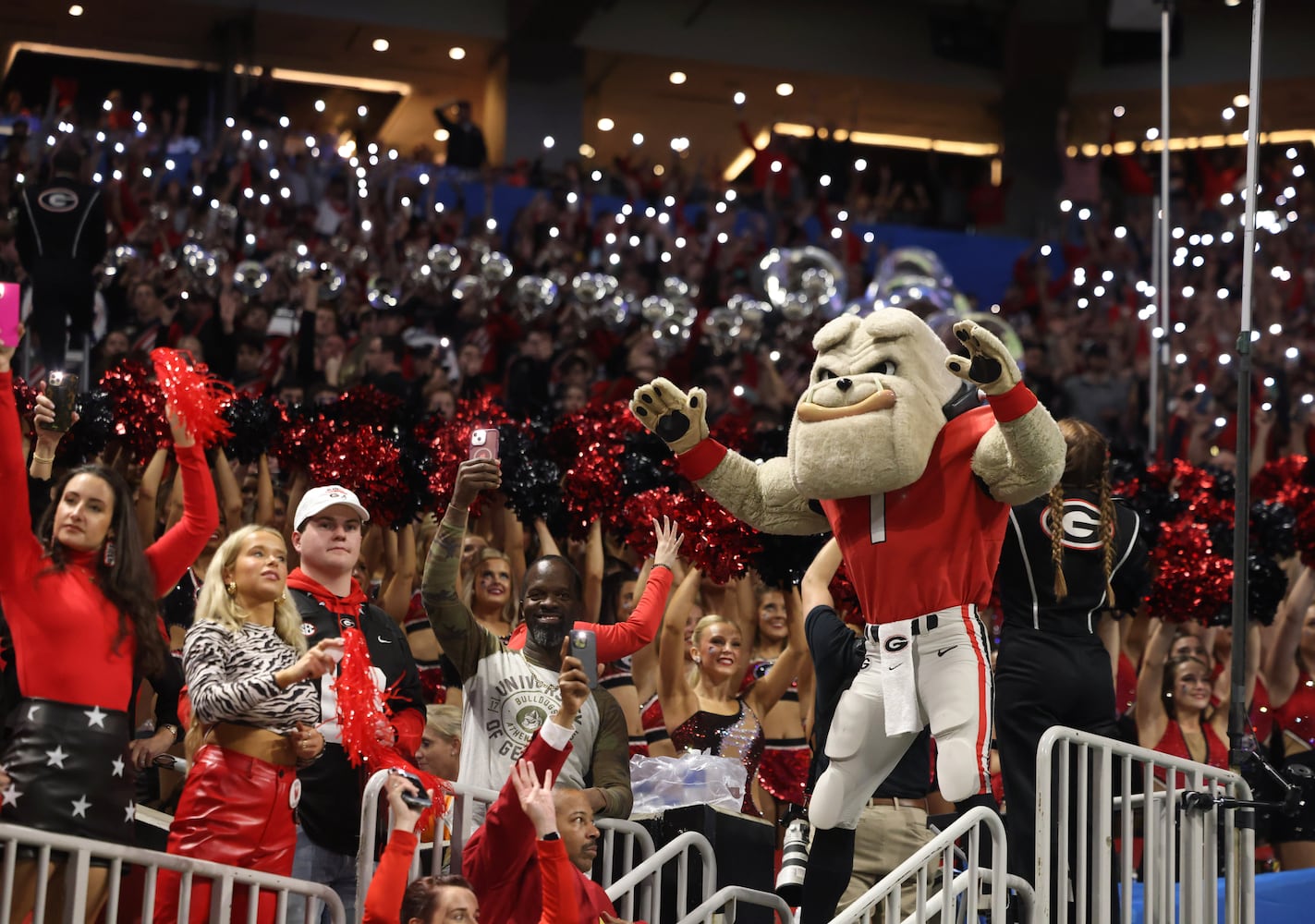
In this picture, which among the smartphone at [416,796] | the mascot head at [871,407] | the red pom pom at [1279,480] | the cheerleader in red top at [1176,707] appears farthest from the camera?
the red pom pom at [1279,480]

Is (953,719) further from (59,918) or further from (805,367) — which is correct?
(805,367)

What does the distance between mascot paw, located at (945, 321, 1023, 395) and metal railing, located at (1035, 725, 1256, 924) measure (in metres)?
0.84

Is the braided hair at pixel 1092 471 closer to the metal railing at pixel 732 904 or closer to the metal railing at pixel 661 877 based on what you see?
the metal railing at pixel 732 904

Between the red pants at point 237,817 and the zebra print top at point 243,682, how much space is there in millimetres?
101

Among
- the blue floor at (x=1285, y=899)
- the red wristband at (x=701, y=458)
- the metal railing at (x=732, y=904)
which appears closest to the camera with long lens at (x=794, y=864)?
the metal railing at (x=732, y=904)

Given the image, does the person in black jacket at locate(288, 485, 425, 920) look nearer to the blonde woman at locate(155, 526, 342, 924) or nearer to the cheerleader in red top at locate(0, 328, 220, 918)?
the blonde woman at locate(155, 526, 342, 924)

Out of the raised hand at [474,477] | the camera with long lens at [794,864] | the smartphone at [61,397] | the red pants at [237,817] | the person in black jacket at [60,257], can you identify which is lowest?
the camera with long lens at [794,864]

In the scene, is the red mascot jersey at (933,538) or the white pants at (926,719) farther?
the red mascot jersey at (933,538)

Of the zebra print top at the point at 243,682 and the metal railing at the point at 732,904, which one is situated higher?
the zebra print top at the point at 243,682

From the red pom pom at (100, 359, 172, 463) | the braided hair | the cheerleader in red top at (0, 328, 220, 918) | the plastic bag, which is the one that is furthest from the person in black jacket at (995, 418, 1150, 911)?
the red pom pom at (100, 359, 172, 463)

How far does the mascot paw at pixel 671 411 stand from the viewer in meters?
4.66

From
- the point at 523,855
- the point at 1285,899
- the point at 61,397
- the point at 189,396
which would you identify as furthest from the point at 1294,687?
the point at 61,397

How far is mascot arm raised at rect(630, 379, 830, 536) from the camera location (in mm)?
4680

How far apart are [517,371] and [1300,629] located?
478 cm
